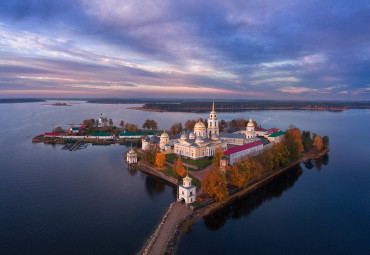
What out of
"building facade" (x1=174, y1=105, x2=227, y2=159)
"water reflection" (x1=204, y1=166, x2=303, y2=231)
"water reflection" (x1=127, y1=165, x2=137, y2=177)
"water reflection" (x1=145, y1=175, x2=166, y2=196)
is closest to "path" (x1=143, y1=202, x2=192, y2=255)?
"water reflection" (x1=204, y1=166, x2=303, y2=231)

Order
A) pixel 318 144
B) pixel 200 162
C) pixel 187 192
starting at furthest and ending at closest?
pixel 318 144
pixel 200 162
pixel 187 192

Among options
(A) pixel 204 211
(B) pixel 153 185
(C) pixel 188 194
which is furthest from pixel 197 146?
(A) pixel 204 211

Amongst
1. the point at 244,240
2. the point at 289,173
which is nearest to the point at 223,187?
the point at 244,240

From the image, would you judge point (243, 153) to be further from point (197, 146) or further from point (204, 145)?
point (197, 146)

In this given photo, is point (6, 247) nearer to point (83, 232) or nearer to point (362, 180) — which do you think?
point (83, 232)

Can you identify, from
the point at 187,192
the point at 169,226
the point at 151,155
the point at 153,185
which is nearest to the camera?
the point at 169,226

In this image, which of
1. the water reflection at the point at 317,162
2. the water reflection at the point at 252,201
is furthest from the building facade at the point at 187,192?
the water reflection at the point at 317,162
